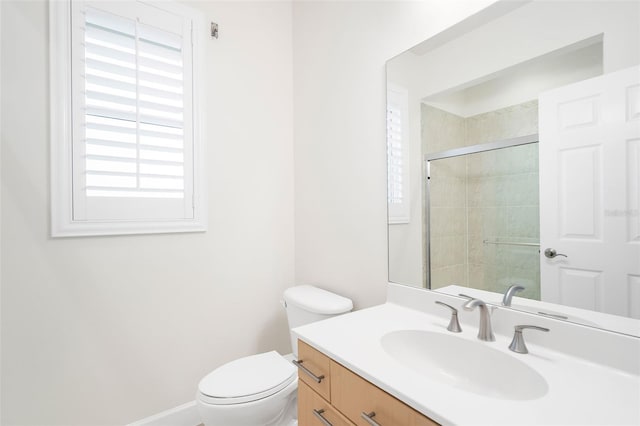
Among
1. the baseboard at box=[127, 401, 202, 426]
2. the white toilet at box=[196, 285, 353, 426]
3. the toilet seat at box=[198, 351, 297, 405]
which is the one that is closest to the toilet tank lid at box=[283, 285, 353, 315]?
the white toilet at box=[196, 285, 353, 426]

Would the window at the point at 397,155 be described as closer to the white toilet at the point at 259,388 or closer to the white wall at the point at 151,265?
the white toilet at the point at 259,388

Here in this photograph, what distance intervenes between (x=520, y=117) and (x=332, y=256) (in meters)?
1.11

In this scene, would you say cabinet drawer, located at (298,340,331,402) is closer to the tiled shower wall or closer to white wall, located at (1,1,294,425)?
the tiled shower wall

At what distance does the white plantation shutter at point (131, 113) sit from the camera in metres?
1.40

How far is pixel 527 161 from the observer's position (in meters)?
0.95

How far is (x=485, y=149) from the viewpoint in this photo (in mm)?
1064

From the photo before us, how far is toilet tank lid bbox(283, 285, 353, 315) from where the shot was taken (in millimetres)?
1456

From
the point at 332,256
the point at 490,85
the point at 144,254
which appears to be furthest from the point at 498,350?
the point at 144,254

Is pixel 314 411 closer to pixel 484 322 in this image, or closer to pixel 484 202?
pixel 484 322

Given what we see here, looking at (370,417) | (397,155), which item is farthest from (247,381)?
(397,155)

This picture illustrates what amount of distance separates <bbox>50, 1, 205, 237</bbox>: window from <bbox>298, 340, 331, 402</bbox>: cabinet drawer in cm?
101

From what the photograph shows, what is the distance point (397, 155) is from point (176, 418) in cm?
179

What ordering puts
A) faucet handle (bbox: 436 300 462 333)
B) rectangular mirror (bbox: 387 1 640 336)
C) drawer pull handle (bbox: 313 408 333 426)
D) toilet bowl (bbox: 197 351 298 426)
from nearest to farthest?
rectangular mirror (bbox: 387 1 640 336) < drawer pull handle (bbox: 313 408 333 426) < faucet handle (bbox: 436 300 462 333) < toilet bowl (bbox: 197 351 298 426)

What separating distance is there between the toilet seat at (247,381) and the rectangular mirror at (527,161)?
0.69 m
